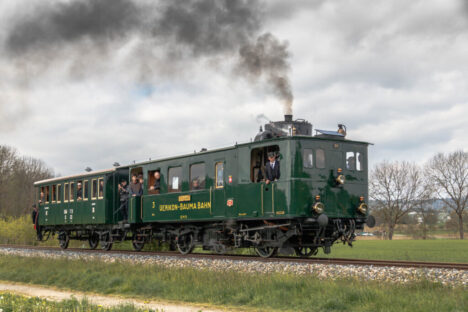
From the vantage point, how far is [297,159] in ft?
51.3

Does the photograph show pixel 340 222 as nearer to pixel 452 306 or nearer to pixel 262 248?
pixel 262 248

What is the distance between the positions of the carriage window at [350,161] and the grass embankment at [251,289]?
569 centimetres

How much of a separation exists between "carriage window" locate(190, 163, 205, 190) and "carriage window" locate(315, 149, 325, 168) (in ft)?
14.5

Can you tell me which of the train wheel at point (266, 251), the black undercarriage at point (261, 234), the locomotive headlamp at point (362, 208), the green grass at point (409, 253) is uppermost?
the locomotive headlamp at point (362, 208)

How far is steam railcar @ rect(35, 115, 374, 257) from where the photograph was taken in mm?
15680

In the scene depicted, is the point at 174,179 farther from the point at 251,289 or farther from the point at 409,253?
the point at 409,253

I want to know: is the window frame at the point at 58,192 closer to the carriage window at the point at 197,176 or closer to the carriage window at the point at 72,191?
the carriage window at the point at 72,191

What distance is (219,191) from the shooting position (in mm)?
17859

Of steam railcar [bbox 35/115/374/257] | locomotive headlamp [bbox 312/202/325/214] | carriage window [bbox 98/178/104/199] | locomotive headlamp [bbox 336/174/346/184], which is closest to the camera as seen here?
locomotive headlamp [bbox 312/202/325/214]

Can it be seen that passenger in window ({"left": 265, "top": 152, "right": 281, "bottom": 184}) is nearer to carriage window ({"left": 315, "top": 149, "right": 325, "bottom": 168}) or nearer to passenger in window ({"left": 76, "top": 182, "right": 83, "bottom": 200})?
carriage window ({"left": 315, "top": 149, "right": 325, "bottom": 168})

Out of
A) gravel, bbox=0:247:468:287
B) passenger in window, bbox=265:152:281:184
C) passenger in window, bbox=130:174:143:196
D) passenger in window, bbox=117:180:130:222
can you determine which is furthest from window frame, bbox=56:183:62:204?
passenger in window, bbox=265:152:281:184

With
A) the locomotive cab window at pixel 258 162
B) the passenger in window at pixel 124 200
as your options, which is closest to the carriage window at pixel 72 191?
the passenger in window at pixel 124 200

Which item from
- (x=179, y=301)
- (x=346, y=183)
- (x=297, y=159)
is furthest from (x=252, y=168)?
(x=179, y=301)

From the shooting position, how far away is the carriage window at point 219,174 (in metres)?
→ 17.8
